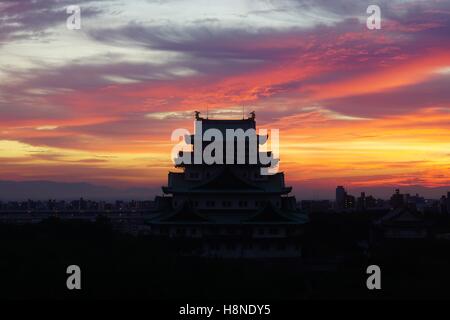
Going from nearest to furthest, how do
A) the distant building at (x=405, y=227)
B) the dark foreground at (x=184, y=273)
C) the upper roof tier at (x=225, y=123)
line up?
the dark foreground at (x=184, y=273) < the upper roof tier at (x=225, y=123) < the distant building at (x=405, y=227)

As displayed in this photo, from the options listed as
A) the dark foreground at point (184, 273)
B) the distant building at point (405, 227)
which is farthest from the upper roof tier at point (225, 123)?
the distant building at point (405, 227)

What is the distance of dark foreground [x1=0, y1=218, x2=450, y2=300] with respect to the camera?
2719 cm

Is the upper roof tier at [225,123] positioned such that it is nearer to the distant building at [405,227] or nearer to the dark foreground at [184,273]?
the dark foreground at [184,273]

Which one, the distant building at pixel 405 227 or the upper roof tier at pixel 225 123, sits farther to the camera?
the distant building at pixel 405 227

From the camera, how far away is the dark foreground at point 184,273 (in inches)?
1070

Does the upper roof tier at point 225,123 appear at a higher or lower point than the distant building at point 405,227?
higher

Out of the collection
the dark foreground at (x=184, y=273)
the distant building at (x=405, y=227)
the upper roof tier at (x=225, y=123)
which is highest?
the upper roof tier at (x=225, y=123)

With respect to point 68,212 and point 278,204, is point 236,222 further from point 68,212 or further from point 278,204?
point 68,212

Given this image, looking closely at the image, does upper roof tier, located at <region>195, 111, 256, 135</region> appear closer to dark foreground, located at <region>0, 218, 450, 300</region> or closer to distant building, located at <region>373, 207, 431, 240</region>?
dark foreground, located at <region>0, 218, 450, 300</region>

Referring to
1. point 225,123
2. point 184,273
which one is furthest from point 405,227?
point 184,273

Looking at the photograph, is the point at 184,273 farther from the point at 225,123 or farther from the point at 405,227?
the point at 405,227
